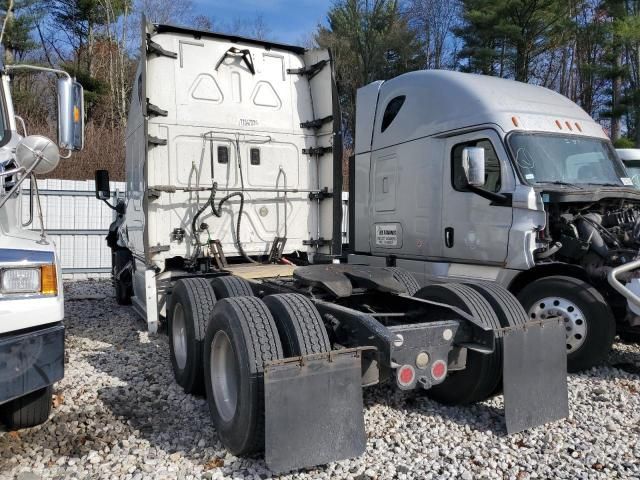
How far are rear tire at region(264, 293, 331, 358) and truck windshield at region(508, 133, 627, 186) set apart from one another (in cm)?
342

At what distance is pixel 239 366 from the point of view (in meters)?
3.26

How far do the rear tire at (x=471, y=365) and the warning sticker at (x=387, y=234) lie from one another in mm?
3241

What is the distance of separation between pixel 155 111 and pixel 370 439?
4428 millimetres

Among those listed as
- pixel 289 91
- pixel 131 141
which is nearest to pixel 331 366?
pixel 289 91

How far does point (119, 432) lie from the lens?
12.3 feet

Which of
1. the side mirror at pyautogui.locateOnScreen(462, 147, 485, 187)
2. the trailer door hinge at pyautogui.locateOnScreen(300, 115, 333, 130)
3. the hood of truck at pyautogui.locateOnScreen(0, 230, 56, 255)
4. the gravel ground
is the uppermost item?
the trailer door hinge at pyautogui.locateOnScreen(300, 115, 333, 130)

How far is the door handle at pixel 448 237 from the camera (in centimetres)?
666

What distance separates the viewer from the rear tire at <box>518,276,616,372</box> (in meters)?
5.03

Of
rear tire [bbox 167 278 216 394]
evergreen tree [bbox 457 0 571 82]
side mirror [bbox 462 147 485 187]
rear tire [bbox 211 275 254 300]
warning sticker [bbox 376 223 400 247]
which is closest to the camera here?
rear tire [bbox 167 278 216 394]

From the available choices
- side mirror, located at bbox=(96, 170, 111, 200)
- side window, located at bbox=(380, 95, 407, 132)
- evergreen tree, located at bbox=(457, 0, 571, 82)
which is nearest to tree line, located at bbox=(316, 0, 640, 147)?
evergreen tree, located at bbox=(457, 0, 571, 82)

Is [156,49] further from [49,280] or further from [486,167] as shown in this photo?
[486,167]

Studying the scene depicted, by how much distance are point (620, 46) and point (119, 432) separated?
22.8m

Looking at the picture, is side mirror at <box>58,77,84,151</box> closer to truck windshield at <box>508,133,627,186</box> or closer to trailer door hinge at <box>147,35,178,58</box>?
trailer door hinge at <box>147,35,178,58</box>

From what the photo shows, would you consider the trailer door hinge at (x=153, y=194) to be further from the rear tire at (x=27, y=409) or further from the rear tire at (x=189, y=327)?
the rear tire at (x=27, y=409)
